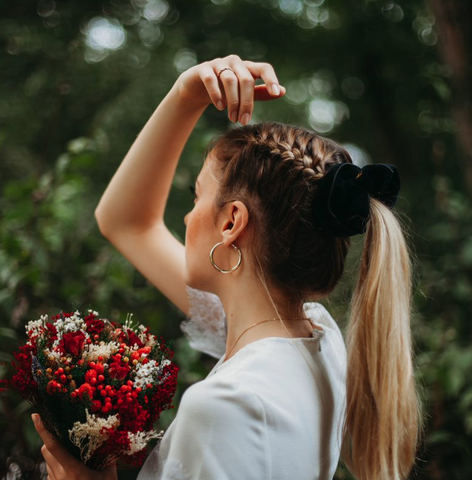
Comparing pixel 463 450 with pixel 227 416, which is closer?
pixel 227 416

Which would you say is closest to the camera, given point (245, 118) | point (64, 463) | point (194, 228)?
point (64, 463)

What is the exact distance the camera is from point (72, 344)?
112 centimetres

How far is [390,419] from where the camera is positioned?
1236mm

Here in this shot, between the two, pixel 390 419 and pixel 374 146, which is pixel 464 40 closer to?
pixel 390 419

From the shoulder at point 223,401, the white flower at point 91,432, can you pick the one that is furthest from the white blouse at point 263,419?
the white flower at point 91,432

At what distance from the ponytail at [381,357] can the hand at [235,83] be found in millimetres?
382

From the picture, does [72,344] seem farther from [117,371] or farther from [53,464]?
[53,464]

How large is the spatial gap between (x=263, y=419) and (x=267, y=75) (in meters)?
0.80

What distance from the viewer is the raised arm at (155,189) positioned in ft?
5.03

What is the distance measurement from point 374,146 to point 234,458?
8821 millimetres

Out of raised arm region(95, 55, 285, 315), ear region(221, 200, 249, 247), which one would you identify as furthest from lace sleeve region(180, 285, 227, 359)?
ear region(221, 200, 249, 247)

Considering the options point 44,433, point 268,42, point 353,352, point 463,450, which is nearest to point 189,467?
point 44,433

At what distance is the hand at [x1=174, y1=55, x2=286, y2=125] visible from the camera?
1.26 metres

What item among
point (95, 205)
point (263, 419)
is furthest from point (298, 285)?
point (95, 205)
